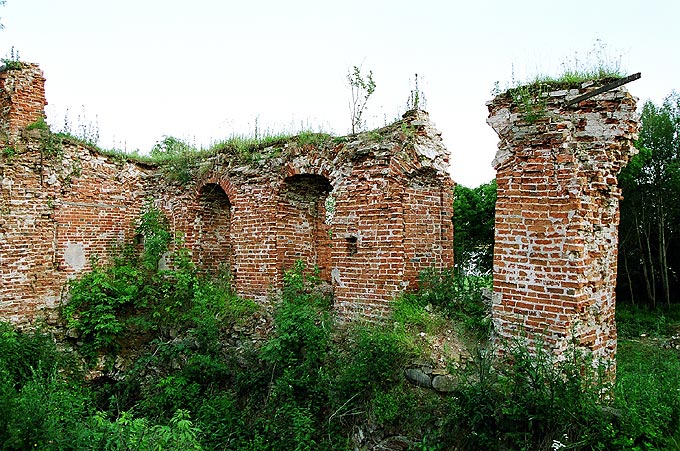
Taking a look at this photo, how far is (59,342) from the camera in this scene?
838cm

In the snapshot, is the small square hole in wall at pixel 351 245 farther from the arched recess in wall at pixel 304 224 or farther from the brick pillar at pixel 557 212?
the brick pillar at pixel 557 212

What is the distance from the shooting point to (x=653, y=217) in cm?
1964

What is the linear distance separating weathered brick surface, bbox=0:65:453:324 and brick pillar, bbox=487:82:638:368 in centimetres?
154

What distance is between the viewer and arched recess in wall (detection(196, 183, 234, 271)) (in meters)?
9.34

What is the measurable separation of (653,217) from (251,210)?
1769 centimetres

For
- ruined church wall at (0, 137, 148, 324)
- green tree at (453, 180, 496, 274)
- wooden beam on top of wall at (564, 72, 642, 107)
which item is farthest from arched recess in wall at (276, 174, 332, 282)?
green tree at (453, 180, 496, 274)

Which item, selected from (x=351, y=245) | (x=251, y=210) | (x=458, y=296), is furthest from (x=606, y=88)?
(x=251, y=210)

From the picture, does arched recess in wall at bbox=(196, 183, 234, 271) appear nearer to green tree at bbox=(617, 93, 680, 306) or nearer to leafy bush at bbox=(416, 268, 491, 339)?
leafy bush at bbox=(416, 268, 491, 339)

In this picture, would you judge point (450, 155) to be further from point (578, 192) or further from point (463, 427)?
point (463, 427)

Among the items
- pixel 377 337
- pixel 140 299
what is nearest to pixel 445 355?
pixel 377 337

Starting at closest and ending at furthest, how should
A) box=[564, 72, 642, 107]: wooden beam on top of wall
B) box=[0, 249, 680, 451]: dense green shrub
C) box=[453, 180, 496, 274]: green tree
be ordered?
box=[0, 249, 680, 451]: dense green shrub → box=[564, 72, 642, 107]: wooden beam on top of wall → box=[453, 180, 496, 274]: green tree

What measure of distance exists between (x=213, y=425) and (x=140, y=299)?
10.4 feet

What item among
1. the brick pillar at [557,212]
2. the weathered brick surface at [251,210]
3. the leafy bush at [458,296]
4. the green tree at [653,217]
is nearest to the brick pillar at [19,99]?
the weathered brick surface at [251,210]

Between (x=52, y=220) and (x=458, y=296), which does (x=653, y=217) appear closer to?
(x=458, y=296)
